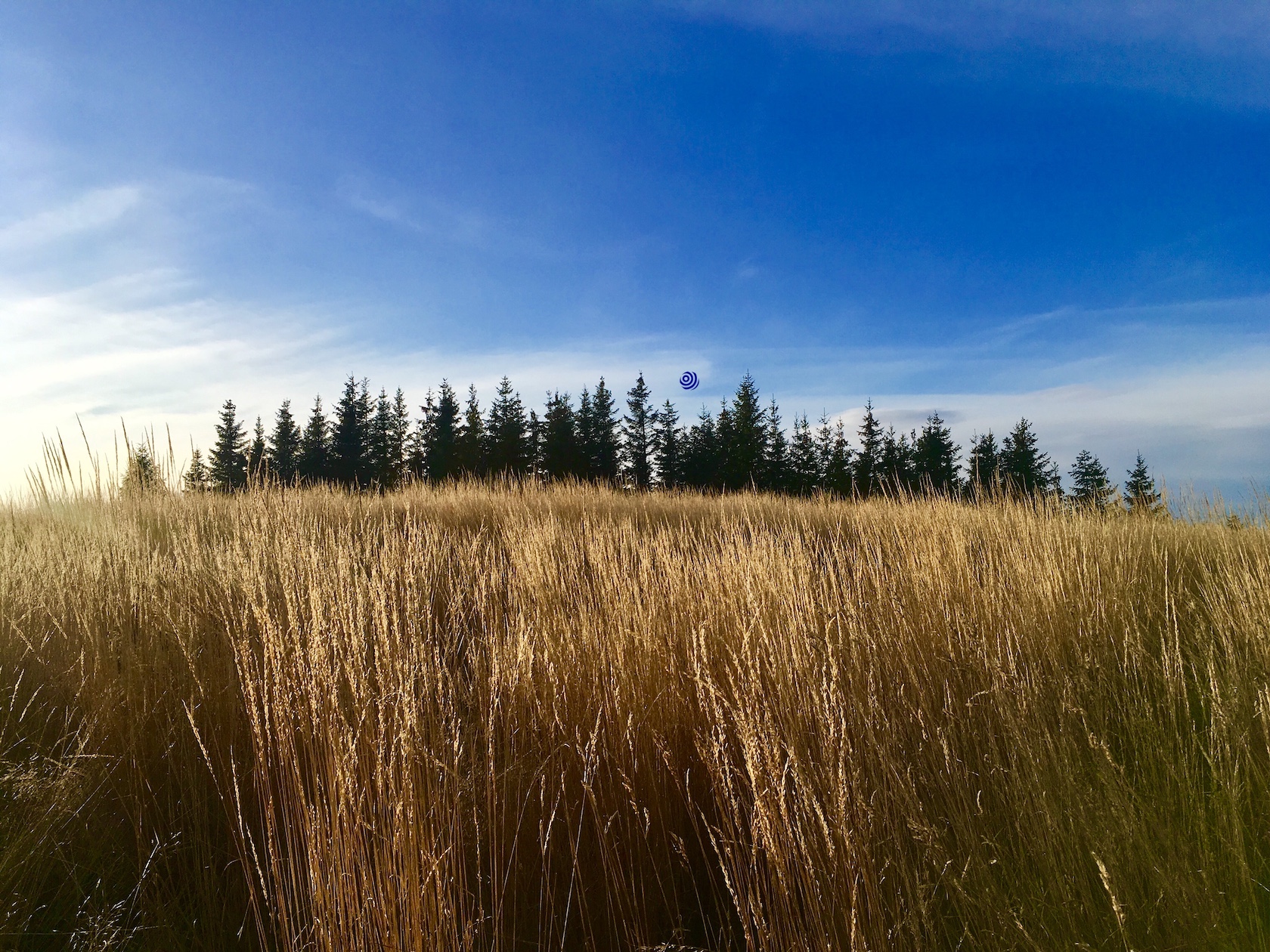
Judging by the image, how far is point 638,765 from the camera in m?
2.77

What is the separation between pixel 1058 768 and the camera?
215 centimetres

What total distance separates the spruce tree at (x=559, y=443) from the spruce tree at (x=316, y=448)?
39.4ft

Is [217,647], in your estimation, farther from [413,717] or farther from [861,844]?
[861,844]

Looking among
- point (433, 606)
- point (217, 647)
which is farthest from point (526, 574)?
point (217, 647)

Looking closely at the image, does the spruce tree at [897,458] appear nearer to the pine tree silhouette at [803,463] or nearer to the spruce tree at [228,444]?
the pine tree silhouette at [803,463]

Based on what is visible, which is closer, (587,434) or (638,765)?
(638,765)

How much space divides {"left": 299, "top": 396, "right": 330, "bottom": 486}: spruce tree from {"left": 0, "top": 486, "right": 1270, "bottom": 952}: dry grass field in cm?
3367

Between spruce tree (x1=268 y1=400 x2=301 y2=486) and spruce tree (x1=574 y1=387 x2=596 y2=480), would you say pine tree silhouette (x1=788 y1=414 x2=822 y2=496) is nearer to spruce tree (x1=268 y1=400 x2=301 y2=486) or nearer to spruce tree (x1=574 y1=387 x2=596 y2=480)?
spruce tree (x1=574 y1=387 x2=596 y2=480)

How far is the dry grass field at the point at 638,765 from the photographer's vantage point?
170cm

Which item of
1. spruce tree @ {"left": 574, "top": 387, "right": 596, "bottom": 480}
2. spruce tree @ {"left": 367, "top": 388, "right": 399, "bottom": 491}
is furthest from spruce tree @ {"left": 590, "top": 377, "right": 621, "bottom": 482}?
spruce tree @ {"left": 367, "top": 388, "right": 399, "bottom": 491}

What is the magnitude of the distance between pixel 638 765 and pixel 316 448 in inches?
1511

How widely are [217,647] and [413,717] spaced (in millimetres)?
2729

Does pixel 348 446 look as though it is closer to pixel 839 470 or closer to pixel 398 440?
pixel 398 440

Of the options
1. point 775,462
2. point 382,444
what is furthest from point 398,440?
point 775,462
